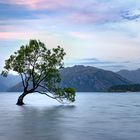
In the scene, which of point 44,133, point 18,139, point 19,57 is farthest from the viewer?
point 19,57

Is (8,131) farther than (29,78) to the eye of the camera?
No

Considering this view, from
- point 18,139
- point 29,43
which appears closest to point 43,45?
point 29,43

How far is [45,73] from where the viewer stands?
99938mm

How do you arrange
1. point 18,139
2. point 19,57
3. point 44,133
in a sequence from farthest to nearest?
point 19,57 → point 44,133 → point 18,139

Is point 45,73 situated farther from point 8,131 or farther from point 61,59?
point 8,131

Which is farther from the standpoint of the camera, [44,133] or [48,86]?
[48,86]

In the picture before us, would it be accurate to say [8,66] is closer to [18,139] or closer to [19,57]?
[19,57]

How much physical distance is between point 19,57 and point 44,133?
59125mm

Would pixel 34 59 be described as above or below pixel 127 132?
above

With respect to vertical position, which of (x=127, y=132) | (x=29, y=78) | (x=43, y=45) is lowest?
(x=127, y=132)

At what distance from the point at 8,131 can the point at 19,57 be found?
56655mm

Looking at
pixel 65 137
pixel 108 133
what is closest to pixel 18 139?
pixel 65 137

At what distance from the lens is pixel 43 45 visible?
331 feet

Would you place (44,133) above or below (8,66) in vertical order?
below
